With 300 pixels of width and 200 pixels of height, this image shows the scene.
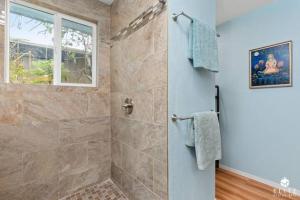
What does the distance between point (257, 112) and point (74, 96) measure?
2549 millimetres

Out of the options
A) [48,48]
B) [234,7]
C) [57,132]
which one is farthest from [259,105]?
[48,48]

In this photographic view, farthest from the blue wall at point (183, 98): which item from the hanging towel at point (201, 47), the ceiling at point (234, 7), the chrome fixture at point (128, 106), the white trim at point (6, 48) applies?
the white trim at point (6, 48)

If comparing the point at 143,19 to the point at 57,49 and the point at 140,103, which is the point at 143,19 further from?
the point at 57,49

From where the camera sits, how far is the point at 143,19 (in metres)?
1.59

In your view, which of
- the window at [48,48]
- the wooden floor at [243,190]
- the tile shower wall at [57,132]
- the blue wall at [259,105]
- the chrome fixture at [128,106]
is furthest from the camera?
the blue wall at [259,105]

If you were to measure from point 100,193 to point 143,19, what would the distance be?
2.02 m

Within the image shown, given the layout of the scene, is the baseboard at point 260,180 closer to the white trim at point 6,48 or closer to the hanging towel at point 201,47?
the hanging towel at point 201,47

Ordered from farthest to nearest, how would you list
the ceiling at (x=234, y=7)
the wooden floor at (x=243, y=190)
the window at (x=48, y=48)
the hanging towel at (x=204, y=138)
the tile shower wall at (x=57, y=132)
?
the ceiling at (x=234, y=7) → the wooden floor at (x=243, y=190) → the window at (x=48, y=48) → the tile shower wall at (x=57, y=132) → the hanging towel at (x=204, y=138)

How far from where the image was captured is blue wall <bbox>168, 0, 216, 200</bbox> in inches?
51.6

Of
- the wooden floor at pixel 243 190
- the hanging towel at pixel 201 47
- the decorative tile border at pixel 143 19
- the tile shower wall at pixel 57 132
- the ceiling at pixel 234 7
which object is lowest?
the wooden floor at pixel 243 190

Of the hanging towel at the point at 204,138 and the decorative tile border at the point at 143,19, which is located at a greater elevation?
the decorative tile border at the point at 143,19

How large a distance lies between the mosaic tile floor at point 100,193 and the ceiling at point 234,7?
113 inches

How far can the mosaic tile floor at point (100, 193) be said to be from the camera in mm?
1857

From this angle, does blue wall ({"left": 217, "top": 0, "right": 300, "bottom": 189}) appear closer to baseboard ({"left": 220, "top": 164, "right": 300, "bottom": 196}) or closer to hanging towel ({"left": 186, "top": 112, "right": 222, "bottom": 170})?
baseboard ({"left": 220, "top": 164, "right": 300, "bottom": 196})
